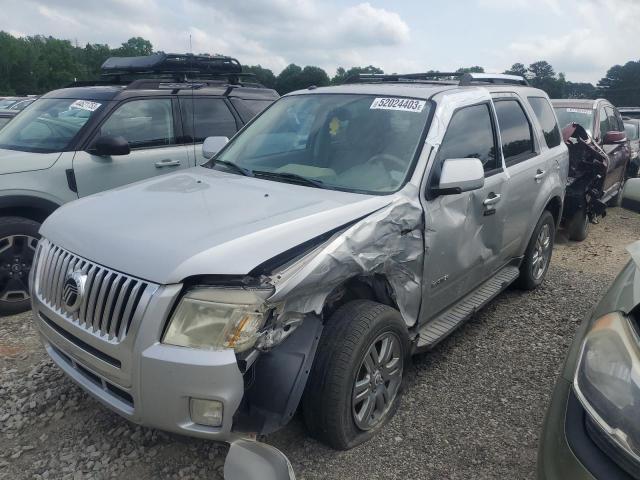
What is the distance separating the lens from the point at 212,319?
213 centimetres

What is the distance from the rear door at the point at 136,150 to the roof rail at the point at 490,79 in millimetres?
2930

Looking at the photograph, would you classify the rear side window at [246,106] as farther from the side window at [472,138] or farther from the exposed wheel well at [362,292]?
the exposed wheel well at [362,292]

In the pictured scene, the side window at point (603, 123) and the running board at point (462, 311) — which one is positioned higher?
the side window at point (603, 123)

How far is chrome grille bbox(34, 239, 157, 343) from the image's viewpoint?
85.8 inches

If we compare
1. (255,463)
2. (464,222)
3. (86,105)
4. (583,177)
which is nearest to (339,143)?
(464,222)

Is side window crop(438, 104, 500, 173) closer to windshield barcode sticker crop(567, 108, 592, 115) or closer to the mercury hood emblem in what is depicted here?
the mercury hood emblem

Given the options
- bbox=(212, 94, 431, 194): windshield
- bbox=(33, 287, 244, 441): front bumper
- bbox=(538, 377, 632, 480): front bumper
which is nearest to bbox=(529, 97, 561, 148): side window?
bbox=(212, 94, 431, 194): windshield

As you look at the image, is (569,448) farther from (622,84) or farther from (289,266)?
(622,84)

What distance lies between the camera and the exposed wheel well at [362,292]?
8.79 feet

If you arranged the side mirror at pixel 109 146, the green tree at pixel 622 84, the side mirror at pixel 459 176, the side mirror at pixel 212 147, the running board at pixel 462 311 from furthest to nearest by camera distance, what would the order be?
the green tree at pixel 622 84 → the side mirror at pixel 109 146 → the side mirror at pixel 212 147 → the running board at pixel 462 311 → the side mirror at pixel 459 176

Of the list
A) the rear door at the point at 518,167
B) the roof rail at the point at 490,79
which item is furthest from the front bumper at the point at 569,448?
the roof rail at the point at 490,79

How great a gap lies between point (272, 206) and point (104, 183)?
277cm

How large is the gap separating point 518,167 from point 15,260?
166 inches

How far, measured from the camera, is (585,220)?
7223 mm
